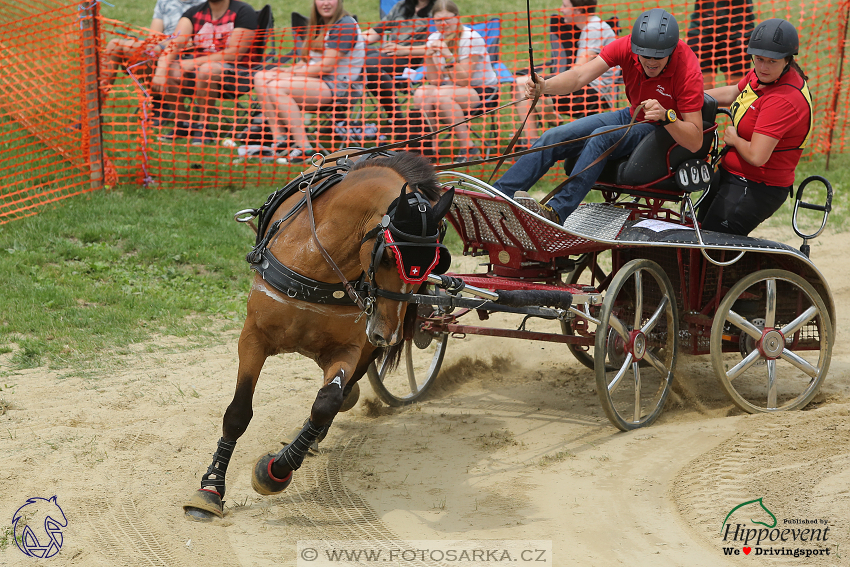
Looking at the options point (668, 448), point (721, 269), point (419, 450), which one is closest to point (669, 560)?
point (668, 448)

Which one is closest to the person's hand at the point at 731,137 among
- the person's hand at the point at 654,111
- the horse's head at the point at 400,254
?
the person's hand at the point at 654,111

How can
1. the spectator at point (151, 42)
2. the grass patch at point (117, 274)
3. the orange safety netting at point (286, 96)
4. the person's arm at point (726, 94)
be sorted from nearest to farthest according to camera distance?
the person's arm at point (726, 94) → the grass patch at point (117, 274) → the spectator at point (151, 42) → the orange safety netting at point (286, 96)

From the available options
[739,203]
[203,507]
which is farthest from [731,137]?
[203,507]

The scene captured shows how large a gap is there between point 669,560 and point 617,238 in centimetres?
187

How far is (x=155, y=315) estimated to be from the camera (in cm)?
632

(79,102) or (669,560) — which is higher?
(79,102)

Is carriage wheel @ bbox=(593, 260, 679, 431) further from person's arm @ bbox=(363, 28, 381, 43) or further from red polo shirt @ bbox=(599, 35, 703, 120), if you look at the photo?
person's arm @ bbox=(363, 28, 381, 43)

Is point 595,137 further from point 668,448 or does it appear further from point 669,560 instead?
point 669,560

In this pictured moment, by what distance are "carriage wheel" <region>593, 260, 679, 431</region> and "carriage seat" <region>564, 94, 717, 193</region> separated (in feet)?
1.53

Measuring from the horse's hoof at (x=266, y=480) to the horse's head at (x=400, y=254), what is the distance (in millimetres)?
844

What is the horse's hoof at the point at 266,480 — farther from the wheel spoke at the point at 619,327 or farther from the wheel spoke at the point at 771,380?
the wheel spoke at the point at 771,380

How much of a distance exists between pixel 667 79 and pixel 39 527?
379cm

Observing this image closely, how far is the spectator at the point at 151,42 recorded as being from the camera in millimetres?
8758

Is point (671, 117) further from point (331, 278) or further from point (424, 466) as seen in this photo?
point (424, 466)
